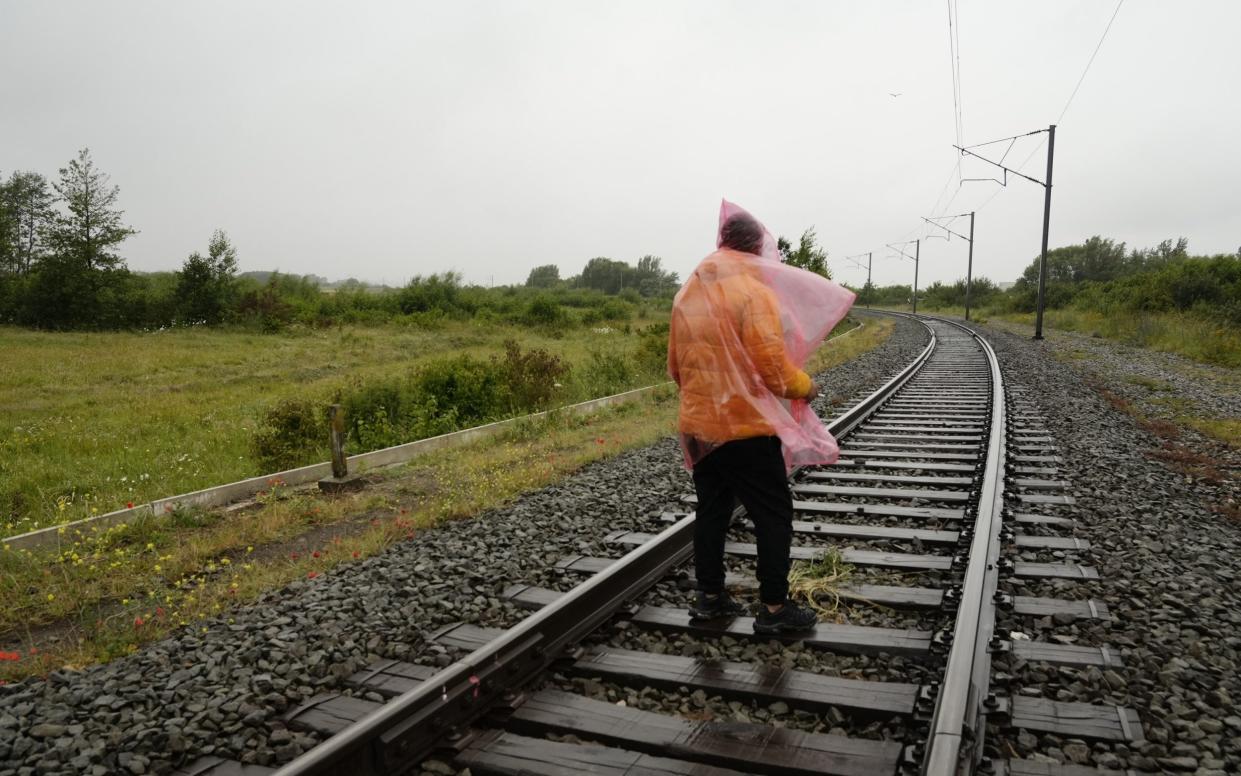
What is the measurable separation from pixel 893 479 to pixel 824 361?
12.8 metres

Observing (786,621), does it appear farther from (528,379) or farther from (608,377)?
(608,377)

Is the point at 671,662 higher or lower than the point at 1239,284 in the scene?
lower

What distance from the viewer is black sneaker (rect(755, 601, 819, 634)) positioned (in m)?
3.48

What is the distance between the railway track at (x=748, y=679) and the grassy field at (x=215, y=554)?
161cm

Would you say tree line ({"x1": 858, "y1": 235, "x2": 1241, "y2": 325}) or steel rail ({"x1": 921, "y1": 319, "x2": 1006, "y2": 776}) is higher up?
tree line ({"x1": 858, "y1": 235, "x2": 1241, "y2": 325})

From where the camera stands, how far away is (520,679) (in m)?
3.11

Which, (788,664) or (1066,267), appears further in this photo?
(1066,267)

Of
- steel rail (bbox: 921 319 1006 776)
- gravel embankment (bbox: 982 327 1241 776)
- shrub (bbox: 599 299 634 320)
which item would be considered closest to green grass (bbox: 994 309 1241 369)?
gravel embankment (bbox: 982 327 1241 776)

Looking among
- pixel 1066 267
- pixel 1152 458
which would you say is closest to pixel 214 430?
pixel 1152 458

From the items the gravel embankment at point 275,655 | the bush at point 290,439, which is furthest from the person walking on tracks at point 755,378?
the bush at point 290,439

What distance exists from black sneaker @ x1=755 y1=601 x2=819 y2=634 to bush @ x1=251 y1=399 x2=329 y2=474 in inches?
307

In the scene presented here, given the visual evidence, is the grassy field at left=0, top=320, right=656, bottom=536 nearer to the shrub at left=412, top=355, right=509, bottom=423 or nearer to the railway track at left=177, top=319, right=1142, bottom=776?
the shrub at left=412, top=355, right=509, bottom=423

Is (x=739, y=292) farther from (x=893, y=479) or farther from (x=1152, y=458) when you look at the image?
(x=1152, y=458)

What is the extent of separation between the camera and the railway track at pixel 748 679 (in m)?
2.56
